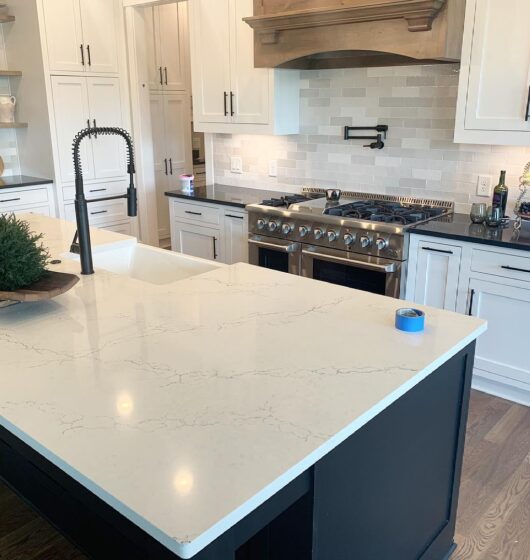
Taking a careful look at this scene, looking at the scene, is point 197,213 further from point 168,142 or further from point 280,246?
point 168,142

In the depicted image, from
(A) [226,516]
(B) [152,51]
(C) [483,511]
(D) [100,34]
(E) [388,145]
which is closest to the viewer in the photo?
(A) [226,516]

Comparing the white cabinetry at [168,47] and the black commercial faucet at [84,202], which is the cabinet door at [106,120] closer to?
the white cabinetry at [168,47]

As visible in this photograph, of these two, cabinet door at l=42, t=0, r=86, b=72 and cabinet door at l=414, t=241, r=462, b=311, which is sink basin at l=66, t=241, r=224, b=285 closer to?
cabinet door at l=414, t=241, r=462, b=311

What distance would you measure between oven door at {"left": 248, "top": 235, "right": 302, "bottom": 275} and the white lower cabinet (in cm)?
77

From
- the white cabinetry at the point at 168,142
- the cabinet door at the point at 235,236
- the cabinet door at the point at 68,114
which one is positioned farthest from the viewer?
the white cabinetry at the point at 168,142

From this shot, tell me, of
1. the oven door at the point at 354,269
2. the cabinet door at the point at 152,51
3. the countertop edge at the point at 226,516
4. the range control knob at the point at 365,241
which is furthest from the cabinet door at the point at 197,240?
the countertop edge at the point at 226,516

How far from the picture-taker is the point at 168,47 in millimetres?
6004

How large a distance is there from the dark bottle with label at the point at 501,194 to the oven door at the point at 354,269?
0.63 metres

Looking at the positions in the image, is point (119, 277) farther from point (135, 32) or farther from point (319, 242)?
point (135, 32)

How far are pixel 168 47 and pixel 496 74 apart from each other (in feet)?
13.0

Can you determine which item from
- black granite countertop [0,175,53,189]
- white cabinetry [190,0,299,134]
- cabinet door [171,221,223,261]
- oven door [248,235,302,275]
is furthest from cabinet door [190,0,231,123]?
black granite countertop [0,175,53,189]

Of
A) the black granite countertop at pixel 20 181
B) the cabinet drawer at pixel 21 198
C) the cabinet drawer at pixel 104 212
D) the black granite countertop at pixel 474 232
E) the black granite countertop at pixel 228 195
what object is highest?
the black granite countertop at pixel 20 181

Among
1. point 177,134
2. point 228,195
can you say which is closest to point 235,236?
point 228,195

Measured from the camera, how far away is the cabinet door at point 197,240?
4.32 m
